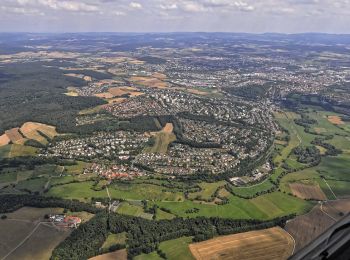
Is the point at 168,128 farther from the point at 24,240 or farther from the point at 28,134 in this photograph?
the point at 24,240

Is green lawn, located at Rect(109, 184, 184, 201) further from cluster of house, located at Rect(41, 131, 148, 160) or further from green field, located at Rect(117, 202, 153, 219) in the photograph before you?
cluster of house, located at Rect(41, 131, 148, 160)

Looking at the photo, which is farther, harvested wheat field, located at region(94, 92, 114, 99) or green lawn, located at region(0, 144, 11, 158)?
harvested wheat field, located at region(94, 92, 114, 99)

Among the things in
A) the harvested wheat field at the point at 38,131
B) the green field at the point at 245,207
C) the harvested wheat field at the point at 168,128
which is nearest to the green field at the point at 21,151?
the harvested wheat field at the point at 38,131

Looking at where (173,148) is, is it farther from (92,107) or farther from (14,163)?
(92,107)

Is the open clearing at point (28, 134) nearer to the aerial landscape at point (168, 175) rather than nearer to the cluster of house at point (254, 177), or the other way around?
the aerial landscape at point (168, 175)

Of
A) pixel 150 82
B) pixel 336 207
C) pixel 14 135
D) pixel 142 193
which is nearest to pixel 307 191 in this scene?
pixel 336 207

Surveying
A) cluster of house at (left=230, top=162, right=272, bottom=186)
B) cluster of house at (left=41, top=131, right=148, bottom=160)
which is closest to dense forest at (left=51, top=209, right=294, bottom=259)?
cluster of house at (left=230, top=162, right=272, bottom=186)

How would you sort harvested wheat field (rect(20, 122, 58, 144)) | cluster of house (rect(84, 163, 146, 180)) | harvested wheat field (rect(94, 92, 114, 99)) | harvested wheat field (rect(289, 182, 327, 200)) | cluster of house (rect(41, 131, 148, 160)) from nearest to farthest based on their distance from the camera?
harvested wheat field (rect(289, 182, 327, 200)) < cluster of house (rect(84, 163, 146, 180)) < cluster of house (rect(41, 131, 148, 160)) < harvested wheat field (rect(20, 122, 58, 144)) < harvested wheat field (rect(94, 92, 114, 99))
